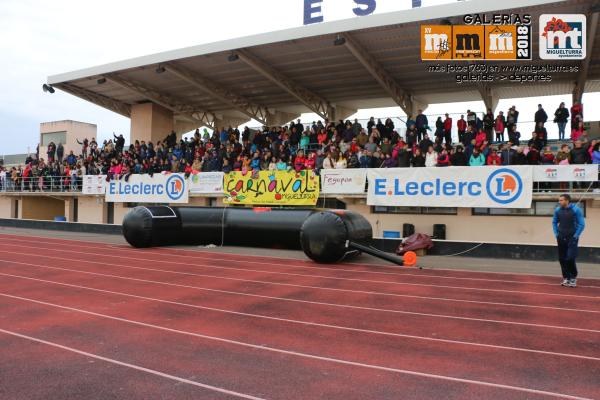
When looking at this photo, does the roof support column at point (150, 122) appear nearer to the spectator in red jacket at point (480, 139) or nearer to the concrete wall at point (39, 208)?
the concrete wall at point (39, 208)

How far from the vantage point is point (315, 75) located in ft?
78.5

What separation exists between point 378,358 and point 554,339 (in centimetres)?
254

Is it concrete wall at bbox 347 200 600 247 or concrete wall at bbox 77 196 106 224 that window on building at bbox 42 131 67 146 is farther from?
concrete wall at bbox 347 200 600 247

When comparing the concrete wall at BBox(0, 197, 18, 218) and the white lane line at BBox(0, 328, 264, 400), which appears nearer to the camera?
the white lane line at BBox(0, 328, 264, 400)

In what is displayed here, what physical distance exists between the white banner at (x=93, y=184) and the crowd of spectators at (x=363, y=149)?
0.74 meters

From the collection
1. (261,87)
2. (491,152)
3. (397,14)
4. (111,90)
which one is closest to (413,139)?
(491,152)

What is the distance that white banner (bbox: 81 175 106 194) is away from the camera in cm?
2552

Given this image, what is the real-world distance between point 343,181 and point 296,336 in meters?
11.5

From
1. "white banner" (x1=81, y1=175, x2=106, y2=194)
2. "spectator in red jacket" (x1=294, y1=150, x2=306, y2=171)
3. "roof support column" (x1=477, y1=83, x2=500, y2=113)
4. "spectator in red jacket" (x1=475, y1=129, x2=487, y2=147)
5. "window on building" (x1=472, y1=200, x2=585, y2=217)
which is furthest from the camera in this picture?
"white banner" (x1=81, y1=175, x2=106, y2=194)

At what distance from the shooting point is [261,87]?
1048 inches

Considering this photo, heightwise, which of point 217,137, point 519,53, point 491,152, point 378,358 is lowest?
point 378,358

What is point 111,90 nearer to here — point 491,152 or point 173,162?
point 173,162

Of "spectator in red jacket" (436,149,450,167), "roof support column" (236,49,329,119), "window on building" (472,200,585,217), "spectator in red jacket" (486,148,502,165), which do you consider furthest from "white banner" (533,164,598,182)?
"roof support column" (236,49,329,119)

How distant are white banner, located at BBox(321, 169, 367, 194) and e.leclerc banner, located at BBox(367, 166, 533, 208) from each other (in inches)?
14.8
